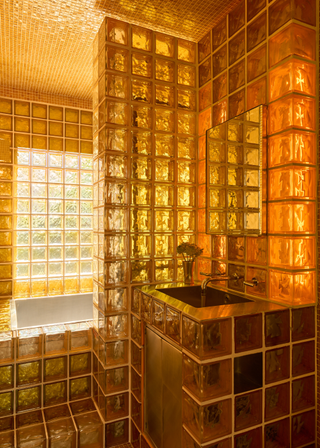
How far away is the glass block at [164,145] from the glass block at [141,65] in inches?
16.4

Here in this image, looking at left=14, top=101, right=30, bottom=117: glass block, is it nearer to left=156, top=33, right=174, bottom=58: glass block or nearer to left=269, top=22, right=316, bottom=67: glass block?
left=156, top=33, right=174, bottom=58: glass block

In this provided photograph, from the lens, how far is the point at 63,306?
11.7ft

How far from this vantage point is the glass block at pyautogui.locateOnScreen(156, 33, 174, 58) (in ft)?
7.30

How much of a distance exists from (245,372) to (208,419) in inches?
10.1

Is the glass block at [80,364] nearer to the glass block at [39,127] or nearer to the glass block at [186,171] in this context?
the glass block at [186,171]

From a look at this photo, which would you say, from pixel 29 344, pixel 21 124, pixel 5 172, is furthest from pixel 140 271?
pixel 21 124

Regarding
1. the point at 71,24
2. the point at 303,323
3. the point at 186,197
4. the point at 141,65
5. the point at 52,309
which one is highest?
the point at 71,24

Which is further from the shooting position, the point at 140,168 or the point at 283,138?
the point at 140,168

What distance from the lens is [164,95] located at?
2.25 m

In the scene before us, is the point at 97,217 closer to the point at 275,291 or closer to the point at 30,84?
the point at 275,291

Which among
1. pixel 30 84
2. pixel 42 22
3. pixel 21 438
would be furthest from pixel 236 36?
pixel 21 438

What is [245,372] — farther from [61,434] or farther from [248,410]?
[61,434]

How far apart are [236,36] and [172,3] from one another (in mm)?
456

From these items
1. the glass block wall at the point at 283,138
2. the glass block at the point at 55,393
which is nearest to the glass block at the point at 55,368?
the glass block at the point at 55,393
